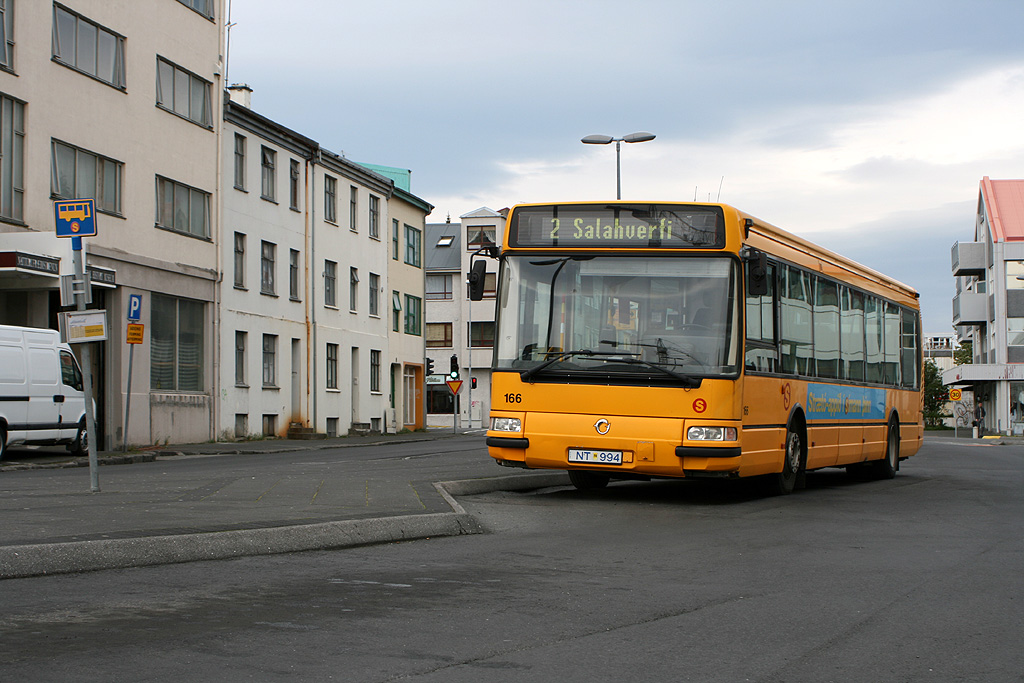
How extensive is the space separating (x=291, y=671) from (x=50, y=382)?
61.5 feet

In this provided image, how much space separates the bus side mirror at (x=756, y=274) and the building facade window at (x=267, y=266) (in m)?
26.2

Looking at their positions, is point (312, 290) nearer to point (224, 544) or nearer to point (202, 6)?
point (202, 6)

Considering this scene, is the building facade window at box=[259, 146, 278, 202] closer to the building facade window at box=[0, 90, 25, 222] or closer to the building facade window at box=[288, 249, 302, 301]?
the building facade window at box=[288, 249, 302, 301]

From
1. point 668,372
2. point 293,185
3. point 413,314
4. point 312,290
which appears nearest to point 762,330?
point 668,372

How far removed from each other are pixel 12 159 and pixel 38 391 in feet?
19.7

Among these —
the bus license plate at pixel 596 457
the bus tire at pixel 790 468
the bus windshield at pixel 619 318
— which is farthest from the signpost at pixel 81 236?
the bus tire at pixel 790 468

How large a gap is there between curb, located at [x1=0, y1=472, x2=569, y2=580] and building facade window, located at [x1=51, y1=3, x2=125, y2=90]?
20.1 m

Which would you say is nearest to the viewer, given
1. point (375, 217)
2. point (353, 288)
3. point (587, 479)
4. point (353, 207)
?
point (587, 479)

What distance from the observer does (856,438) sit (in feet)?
59.6

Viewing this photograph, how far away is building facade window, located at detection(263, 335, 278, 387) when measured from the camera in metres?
38.4

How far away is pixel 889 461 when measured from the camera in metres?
20.4

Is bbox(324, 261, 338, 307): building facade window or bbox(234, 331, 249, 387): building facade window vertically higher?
bbox(324, 261, 338, 307): building facade window

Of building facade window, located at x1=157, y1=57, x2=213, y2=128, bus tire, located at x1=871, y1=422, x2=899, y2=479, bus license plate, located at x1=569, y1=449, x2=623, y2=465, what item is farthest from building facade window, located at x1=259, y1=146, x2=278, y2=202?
bus license plate, located at x1=569, y1=449, x2=623, y2=465

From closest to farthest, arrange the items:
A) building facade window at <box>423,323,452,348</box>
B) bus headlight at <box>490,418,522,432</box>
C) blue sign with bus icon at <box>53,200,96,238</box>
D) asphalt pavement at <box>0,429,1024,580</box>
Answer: asphalt pavement at <box>0,429,1024,580</box>
blue sign with bus icon at <box>53,200,96,238</box>
bus headlight at <box>490,418,522,432</box>
building facade window at <box>423,323,452,348</box>
